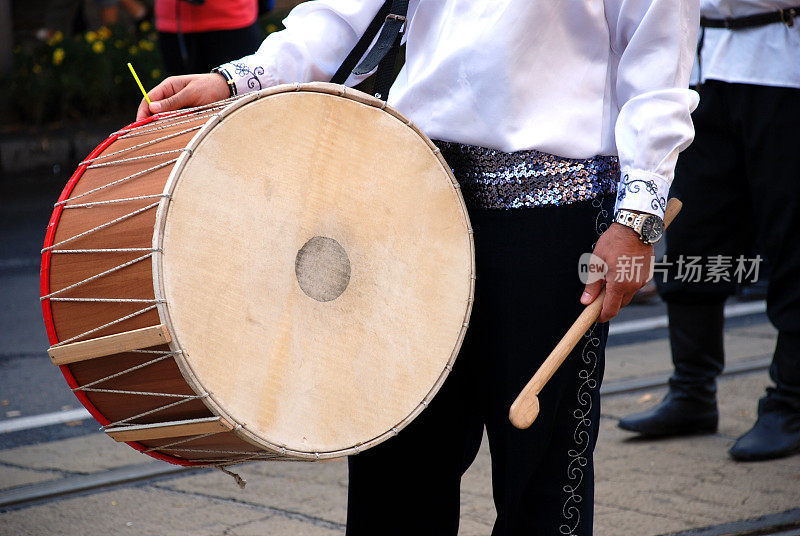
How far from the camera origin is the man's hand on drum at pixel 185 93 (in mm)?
1970

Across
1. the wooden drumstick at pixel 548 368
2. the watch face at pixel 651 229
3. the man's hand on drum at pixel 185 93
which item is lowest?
the wooden drumstick at pixel 548 368

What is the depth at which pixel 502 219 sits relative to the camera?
1944 mm

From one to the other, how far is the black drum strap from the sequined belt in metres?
0.17

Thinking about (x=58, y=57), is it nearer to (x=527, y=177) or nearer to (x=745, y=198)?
(x=745, y=198)

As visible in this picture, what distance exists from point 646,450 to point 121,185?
2.21 meters

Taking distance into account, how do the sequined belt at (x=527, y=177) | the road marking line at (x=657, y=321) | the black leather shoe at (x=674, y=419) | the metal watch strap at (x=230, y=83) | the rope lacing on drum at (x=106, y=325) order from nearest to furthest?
1. the rope lacing on drum at (x=106, y=325)
2. the sequined belt at (x=527, y=177)
3. the metal watch strap at (x=230, y=83)
4. the black leather shoe at (x=674, y=419)
5. the road marking line at (x=657, y=321)

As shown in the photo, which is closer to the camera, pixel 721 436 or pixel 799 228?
pixel 799 228

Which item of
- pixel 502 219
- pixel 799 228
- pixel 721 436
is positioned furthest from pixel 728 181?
pixel 502 219

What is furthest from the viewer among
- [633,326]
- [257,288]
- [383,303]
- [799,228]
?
[633,326]

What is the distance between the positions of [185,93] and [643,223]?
86 centimetres

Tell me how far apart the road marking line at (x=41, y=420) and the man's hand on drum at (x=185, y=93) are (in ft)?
6.64

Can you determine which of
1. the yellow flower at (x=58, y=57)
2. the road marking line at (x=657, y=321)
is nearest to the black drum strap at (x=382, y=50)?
the road marking line at (x=657, y=321)

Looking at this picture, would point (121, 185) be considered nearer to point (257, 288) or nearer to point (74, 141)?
point (257, 288)

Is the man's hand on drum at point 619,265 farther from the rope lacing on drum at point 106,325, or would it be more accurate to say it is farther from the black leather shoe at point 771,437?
the black leather shoe at point 771,437
